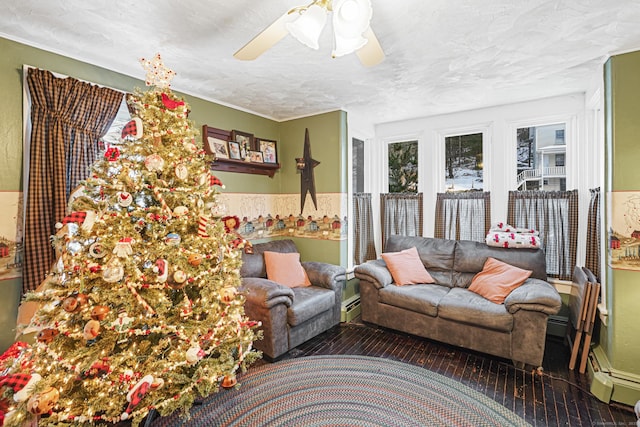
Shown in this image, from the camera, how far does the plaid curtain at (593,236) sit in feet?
8.95

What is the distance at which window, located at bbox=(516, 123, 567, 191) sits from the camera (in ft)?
10.6

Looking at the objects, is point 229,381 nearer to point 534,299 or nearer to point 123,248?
point 123,248

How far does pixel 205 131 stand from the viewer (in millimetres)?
3154

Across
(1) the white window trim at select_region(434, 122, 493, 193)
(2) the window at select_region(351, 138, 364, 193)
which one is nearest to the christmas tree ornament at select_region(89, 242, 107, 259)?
(2) the window at select_region(351, 138, 364, 193)

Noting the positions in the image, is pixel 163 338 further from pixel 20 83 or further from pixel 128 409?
pixel 20 83

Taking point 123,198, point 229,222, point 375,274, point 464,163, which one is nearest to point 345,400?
point 375,274

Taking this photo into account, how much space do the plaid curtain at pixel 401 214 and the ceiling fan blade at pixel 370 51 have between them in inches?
99.2

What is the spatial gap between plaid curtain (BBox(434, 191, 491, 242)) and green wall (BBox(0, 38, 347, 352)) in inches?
50.1

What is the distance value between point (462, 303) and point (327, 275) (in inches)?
53.1

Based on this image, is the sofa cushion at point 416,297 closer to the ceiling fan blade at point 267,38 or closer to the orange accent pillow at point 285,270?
the orange accent pillow at point 285,270

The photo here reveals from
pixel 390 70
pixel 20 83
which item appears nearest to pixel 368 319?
pixel 390 70

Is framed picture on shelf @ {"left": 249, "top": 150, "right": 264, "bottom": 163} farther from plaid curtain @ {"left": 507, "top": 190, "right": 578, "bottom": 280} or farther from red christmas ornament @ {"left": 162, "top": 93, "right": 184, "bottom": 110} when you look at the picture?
plaid curtain @ {"left": 507, "top": 190, "right": 578, "bottom": 280}

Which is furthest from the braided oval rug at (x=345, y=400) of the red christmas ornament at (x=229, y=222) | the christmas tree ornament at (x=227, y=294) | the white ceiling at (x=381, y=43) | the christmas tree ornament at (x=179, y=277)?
the white ceiling at (x=381, y=43)

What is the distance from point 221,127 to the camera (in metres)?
3.34
